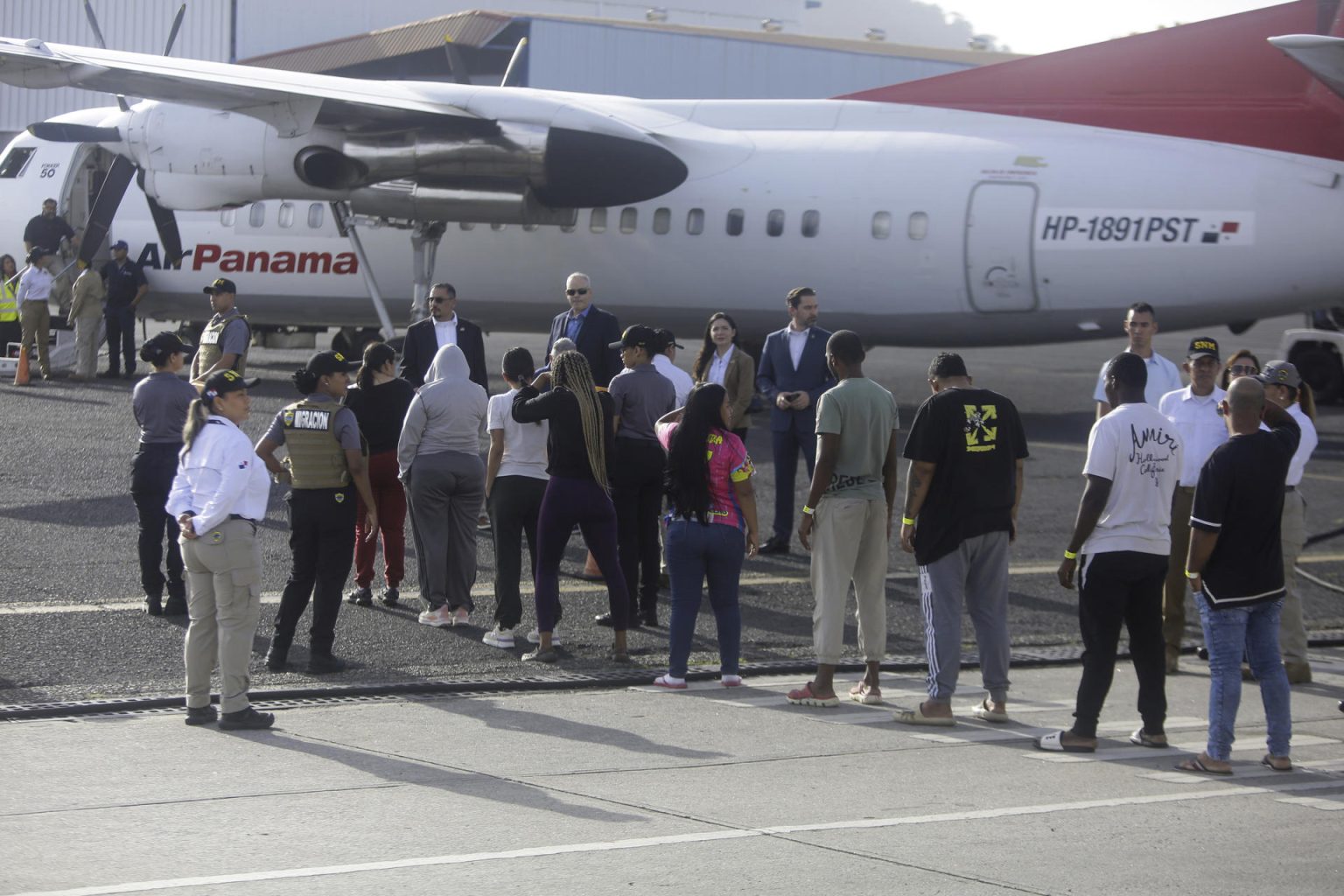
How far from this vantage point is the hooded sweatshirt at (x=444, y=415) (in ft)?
33.1

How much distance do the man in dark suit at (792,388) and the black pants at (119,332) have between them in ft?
39.1

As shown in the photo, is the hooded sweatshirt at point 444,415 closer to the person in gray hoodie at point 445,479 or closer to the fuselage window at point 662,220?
the person in gray hoodie at point 445,479

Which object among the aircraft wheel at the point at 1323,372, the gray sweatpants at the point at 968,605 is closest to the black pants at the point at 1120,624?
the gray sweatpants at the point at 968,605

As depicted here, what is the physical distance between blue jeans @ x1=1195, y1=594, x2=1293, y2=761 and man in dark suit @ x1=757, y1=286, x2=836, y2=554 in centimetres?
486

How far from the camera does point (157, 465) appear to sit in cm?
1012

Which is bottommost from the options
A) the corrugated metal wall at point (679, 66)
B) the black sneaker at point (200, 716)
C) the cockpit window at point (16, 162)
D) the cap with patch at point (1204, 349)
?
the black sneaker at point (200, 716)

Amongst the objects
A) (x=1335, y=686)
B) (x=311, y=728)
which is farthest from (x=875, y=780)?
(x=1335, y=686)

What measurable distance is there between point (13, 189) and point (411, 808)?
1864 cm

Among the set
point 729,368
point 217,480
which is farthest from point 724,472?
point 729,368

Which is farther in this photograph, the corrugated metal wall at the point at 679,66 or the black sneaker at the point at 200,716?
the corrugated metal wall at the point at 679,66

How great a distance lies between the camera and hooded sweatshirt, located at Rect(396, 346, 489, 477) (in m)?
10.1

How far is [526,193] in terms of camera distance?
19.9 meters

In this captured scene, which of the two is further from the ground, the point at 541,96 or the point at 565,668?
the point at 541,96

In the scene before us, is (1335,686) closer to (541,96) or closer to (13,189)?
(541,96)
